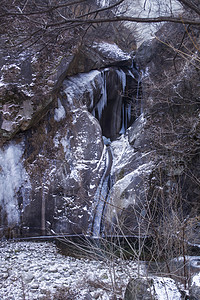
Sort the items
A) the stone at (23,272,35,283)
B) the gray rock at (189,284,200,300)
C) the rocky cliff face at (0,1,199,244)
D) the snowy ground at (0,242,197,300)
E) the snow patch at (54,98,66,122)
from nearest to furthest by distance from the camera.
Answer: the gray rock at (189,284,200,300) < the snowy ground at (0,242,197,300) < the stone at (23,272,35,283) < the rocky cliff face at (0,1,199,244) < the snow patch at (54,98,66,122)

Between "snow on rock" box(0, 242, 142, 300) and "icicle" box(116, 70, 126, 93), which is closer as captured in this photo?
"snow on rock" box(0, 242, 142, 300)

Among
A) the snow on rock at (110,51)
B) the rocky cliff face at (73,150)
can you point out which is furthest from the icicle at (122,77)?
the rocky cliff face at (73,150)

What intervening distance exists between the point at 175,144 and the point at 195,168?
37.2 inches

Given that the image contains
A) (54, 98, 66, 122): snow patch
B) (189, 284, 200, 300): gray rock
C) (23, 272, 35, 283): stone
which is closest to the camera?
(189, 284, 200, 300): gray rock

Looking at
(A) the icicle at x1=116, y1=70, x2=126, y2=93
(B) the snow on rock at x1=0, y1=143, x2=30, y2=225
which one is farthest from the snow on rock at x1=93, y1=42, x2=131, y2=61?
(B) the snow on rock at x1=0, y1=143, x2=30, y2=225

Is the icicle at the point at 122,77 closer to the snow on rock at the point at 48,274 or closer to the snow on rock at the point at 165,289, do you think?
the snow on rock at the point at 48,274

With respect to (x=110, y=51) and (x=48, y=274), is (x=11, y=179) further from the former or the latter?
(x=110, y=51)

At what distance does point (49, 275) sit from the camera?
5367 millimetres

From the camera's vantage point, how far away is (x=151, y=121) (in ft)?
28.0

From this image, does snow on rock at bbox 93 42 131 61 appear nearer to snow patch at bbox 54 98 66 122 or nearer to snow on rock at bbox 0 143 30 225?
snow patch at bbox 54 98 66 122

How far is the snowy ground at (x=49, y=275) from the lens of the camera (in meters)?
4.54

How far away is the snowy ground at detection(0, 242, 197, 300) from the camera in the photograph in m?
4.54

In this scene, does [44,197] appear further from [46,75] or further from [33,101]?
[46,75]

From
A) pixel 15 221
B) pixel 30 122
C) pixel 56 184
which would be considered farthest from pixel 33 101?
pixel 15 221
